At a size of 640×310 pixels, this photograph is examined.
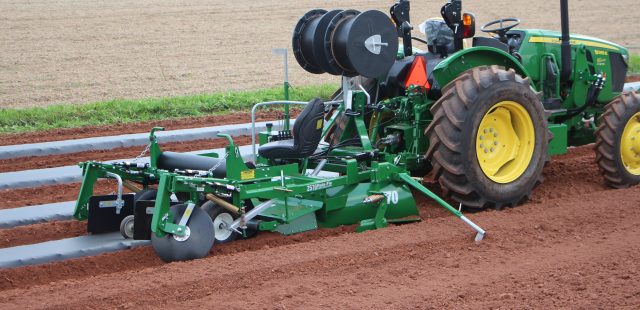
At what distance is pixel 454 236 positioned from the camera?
6.59 meters

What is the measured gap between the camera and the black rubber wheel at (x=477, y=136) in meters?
7.02

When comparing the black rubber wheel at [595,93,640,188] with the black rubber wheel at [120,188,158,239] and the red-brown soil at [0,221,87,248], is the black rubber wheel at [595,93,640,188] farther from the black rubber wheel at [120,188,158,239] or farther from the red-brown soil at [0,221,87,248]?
the red-brown soil at [0,221,87,248]

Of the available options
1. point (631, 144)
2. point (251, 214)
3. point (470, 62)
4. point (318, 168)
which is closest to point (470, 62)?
point (470, 62)

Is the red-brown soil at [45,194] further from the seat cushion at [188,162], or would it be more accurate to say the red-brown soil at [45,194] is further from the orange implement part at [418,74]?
the orange implement part at [418,74]

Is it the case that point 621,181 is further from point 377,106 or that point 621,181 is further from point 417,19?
point 417,19

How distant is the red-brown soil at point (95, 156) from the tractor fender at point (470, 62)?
13.5 feet

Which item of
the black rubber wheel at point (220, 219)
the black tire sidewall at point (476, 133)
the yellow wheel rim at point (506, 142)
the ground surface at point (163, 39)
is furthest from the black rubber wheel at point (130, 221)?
the ground surface at point (163, 39)

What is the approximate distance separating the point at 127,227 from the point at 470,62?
307 cm

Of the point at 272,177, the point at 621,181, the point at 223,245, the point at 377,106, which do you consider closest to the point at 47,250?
the point at 223,245

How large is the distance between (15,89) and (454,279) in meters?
11.7

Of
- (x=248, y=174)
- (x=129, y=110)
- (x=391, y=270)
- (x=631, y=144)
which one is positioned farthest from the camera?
(x=129, y=110)

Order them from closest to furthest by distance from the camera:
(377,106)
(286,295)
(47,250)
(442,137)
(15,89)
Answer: (286,295) → (47,250) → (442,137) → (377,106) → (15,89)

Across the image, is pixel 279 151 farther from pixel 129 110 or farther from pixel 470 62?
pixel 129 110

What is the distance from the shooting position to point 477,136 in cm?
722
